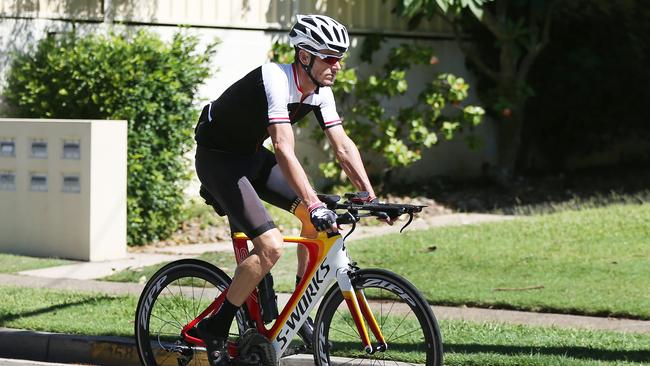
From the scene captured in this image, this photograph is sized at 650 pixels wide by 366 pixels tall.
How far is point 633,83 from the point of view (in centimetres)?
1614

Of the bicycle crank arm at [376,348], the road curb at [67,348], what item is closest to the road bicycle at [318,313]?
the bicycle crank arm at [376,348]

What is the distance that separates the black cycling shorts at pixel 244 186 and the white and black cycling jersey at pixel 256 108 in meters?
0.07

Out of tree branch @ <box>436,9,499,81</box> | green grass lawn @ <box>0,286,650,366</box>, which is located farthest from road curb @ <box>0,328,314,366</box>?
tree branch @ <box>436,9,499,81</box>

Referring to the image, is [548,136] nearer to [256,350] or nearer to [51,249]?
[51,249]

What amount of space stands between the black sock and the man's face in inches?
48.5

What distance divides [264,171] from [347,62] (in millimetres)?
9229

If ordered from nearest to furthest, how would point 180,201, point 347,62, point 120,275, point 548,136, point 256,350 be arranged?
point 256,350
point 120,275
point 180,201
point 347,62
point 548,136

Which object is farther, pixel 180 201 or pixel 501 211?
pixel 501 211

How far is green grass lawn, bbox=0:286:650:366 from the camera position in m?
6.91

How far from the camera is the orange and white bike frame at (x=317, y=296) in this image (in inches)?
238

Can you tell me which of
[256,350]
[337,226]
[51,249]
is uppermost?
[337,226]

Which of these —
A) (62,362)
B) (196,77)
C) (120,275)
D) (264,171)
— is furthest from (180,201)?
(264,171)

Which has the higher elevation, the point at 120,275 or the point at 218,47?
the point at 218,47

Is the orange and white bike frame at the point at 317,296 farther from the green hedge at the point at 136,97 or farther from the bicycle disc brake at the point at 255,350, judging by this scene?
the green hedge at the point at 136,97
